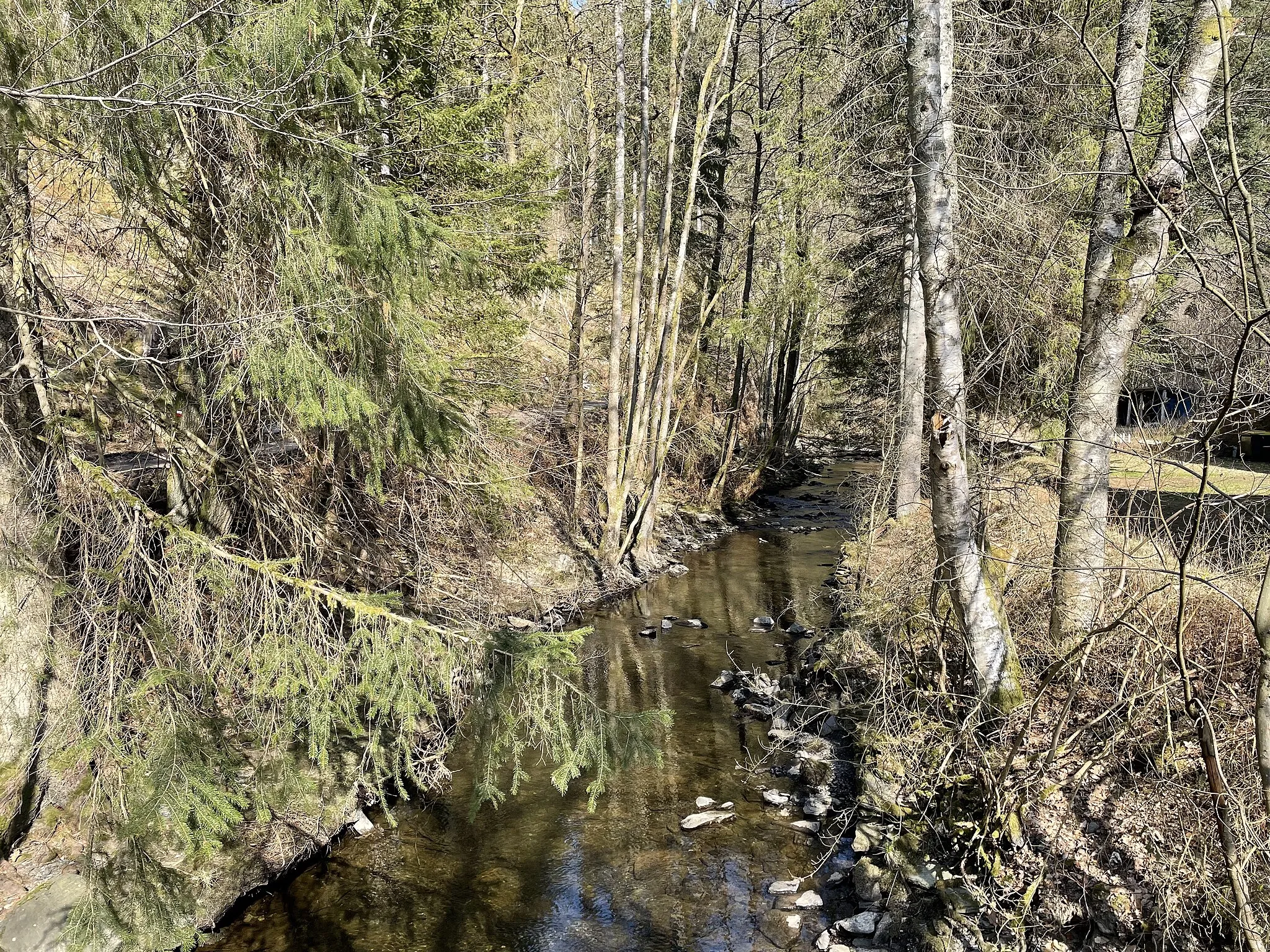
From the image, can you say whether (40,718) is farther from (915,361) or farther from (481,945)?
(915,361)

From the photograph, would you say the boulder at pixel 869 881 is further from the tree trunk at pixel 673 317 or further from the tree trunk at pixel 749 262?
the tree trunk at pixel 749 262

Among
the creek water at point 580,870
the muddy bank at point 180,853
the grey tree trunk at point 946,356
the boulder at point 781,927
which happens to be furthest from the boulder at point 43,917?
the grey tree trunk at point 946,356

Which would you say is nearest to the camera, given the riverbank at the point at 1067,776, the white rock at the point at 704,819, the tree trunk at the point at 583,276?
the riverbank at the point at 1067,776

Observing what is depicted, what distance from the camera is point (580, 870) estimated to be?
6.29m

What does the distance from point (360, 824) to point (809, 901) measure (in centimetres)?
385

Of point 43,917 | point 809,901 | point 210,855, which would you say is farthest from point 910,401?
point 43,917

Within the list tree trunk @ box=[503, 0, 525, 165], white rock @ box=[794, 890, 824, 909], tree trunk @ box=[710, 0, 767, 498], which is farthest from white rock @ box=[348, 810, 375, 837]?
tree trunk @ box=[710, 0, 767, 498]

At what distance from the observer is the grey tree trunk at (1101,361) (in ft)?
17.7

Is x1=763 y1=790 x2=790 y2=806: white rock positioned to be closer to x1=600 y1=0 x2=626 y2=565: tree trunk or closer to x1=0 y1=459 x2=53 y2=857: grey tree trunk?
x1=0 y1=459 x2=53 y2=857: grey tree trunk

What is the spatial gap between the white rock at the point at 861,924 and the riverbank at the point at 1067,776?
0.15 meters

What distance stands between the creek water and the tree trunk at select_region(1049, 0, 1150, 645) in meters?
2.65

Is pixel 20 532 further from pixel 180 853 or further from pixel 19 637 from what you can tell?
pixel 180 853

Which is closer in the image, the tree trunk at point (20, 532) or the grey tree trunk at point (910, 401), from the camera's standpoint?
the tree trunk at point (20, 532)

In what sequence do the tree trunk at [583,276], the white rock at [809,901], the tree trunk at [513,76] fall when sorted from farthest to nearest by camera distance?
the tree trunk at [583,276]
the tree trunk at [513,76]
the white rock at [809,901]
